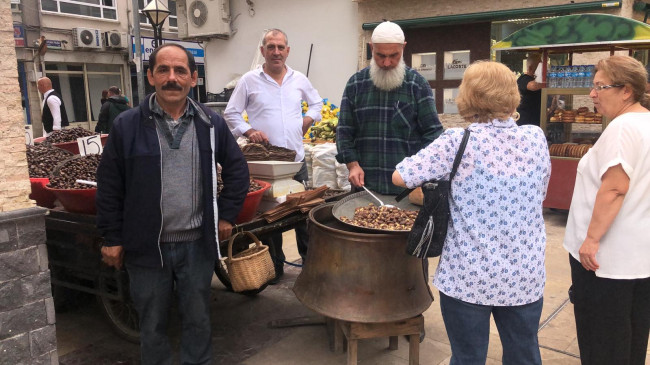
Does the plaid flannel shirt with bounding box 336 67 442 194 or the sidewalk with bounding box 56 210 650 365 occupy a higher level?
the plaid flannel shirt with bounding box 336 67 442 194

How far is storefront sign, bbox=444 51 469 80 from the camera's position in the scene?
10.1m

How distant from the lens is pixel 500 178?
2.25 meters

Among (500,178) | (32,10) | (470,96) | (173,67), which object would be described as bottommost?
(500,178)

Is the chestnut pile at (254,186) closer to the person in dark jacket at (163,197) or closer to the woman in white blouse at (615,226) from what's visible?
the person in dark jacket at (163,197)

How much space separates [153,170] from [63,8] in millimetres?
21721

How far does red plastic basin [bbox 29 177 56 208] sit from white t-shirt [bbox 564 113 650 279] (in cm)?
324

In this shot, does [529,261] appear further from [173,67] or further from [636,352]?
[173,67]

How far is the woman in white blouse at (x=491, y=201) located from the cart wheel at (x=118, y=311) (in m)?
2.07

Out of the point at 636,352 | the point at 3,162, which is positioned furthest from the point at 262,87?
the point at 636,352

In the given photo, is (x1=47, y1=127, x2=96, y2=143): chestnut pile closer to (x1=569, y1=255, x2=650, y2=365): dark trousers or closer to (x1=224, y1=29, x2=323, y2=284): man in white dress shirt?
(x1=224, y1=29, x2=323, y2=284): man in white dress shirt

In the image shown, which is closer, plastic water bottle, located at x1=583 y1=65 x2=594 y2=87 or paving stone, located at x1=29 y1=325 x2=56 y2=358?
paving stone, located at x1=29 y1=325 x2=56 y2=358

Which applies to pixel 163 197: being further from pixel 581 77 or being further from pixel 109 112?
pixel 109 112

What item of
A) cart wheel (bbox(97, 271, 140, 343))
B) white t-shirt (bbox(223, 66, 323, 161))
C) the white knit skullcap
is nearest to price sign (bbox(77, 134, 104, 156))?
white t-shirt (bbox(223, 66, 323, 161))

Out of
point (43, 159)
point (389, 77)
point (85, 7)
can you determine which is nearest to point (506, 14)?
point (389, 77)
